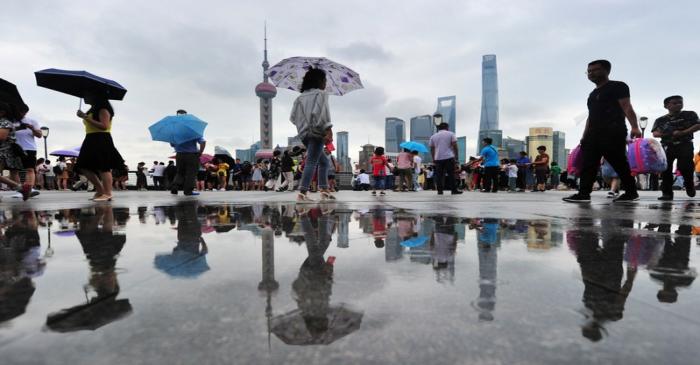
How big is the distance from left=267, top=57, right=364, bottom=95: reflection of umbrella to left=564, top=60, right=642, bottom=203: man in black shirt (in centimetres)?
363

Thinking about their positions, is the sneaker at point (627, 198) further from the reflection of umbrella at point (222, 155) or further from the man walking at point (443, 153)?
the reflection of umbrella at point (222, 155)

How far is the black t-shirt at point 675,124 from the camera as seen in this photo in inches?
225

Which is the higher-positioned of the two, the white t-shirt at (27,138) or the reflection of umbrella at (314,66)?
the reflection of umbrella at (314,66)

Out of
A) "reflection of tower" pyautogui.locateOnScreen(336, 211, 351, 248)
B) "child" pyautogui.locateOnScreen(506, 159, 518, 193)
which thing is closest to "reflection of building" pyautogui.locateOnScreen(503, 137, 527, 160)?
"child" pyautogui.locateOnScreen(506, 159, 518, 193)

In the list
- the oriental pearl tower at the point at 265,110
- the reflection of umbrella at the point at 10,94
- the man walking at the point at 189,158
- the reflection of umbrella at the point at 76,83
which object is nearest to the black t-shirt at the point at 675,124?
the man walking at the point at 189,158

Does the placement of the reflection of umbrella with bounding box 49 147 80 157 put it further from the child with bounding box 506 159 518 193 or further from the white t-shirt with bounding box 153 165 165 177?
the child with bounding box 506 159 518 193

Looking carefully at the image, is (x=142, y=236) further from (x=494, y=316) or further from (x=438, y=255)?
(x=494, y=316)

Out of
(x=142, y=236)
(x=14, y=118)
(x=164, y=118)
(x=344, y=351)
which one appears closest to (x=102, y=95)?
(x=14, y=118)

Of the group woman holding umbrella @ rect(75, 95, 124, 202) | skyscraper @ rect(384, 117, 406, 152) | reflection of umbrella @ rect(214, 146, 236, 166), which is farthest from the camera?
skyscraper @ rect(384, 117, 406, 152)

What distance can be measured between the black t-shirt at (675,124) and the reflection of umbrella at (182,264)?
6.95 meters

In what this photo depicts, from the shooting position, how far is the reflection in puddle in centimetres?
78

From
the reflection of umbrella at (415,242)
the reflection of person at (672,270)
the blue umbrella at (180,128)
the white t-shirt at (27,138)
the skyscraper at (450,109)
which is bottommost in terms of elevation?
the reflection of person at (672,270)

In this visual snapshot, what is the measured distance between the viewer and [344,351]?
627 mm

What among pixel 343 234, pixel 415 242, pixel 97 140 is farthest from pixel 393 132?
pixel 415 242
